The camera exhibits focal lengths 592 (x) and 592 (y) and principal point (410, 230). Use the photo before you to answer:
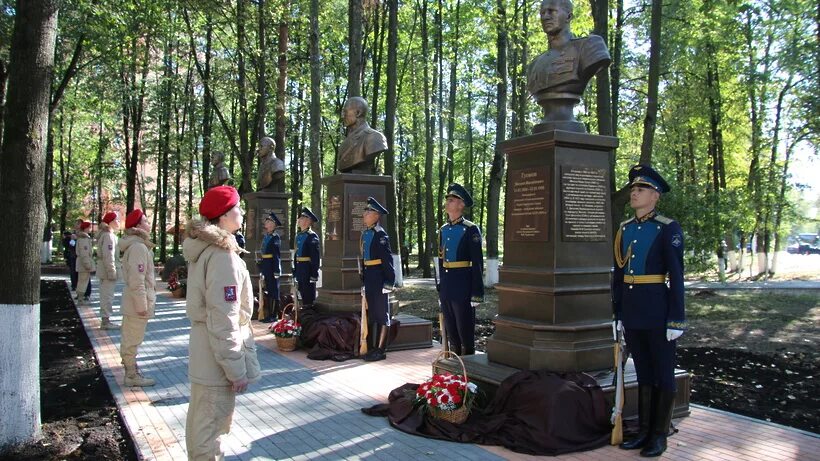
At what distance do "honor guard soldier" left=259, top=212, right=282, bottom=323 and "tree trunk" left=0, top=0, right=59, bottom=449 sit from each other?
6657 mm

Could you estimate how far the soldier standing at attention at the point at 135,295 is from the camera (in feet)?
21.4

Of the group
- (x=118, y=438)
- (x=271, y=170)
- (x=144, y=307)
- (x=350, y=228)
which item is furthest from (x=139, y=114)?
(x=118, y=438)

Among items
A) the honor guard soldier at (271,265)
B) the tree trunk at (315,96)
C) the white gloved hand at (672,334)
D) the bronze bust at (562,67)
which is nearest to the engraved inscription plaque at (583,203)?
the bronze bust at (562,67)

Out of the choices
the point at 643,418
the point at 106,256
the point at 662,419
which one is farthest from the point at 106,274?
the point at 662,419

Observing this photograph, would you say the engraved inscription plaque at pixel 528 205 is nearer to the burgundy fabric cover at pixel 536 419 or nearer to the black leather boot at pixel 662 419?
the burgundy fabric cover at pixel 536 419

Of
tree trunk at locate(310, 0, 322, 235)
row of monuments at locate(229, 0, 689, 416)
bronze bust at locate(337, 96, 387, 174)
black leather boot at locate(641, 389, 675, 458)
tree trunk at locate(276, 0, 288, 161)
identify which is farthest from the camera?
tree trunk at locate(276, 0, 288, 161)

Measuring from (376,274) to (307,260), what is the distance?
2.65m

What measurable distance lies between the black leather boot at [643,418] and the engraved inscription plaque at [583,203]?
5.09 feet

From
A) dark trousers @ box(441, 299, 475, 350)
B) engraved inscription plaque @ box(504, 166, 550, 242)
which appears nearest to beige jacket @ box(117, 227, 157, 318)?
dark trousers @ box(441, 299, 475, 350)

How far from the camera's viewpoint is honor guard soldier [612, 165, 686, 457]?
14.9 ft

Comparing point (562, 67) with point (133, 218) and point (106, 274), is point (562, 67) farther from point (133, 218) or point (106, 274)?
point (106, 274)

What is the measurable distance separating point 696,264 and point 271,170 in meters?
15.8

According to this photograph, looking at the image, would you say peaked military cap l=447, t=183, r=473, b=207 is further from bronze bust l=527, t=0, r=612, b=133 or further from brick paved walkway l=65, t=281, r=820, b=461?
brick paved walkway l=65, t=281, r=820, b=461

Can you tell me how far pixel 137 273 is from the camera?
6.58 metres
